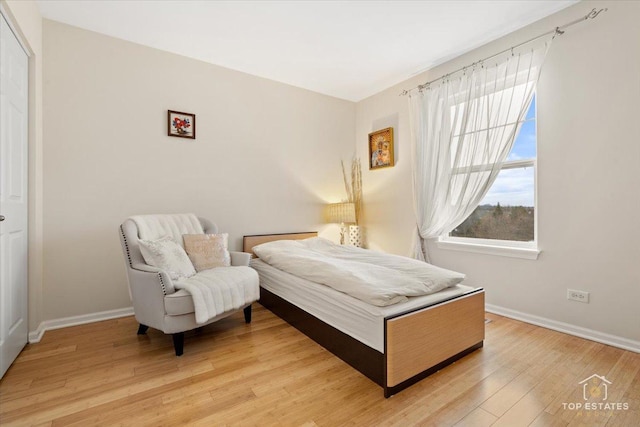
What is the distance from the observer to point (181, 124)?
10.3 feet

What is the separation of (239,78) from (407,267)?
289 centimetres

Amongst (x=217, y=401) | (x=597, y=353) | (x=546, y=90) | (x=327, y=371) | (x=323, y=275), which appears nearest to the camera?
(x=217, y=401)

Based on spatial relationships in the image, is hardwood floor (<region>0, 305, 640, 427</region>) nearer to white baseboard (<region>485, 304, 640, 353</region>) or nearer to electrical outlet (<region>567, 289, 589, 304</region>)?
white baseboard (<region>485, 304, 640, 353</region>)

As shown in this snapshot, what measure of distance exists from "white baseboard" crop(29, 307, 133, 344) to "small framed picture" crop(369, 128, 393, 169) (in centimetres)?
336

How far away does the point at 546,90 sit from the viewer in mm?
2535

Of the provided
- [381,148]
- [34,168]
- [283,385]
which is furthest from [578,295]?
[34,168]

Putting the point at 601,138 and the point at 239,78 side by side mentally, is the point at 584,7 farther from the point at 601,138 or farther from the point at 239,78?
the point at 239,78

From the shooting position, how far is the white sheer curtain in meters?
2.69

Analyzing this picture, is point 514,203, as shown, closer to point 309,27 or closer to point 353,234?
point 353,234

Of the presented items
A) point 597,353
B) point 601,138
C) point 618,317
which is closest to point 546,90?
point 601,138

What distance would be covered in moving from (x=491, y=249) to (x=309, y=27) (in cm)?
275

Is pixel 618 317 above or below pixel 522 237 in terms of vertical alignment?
below
